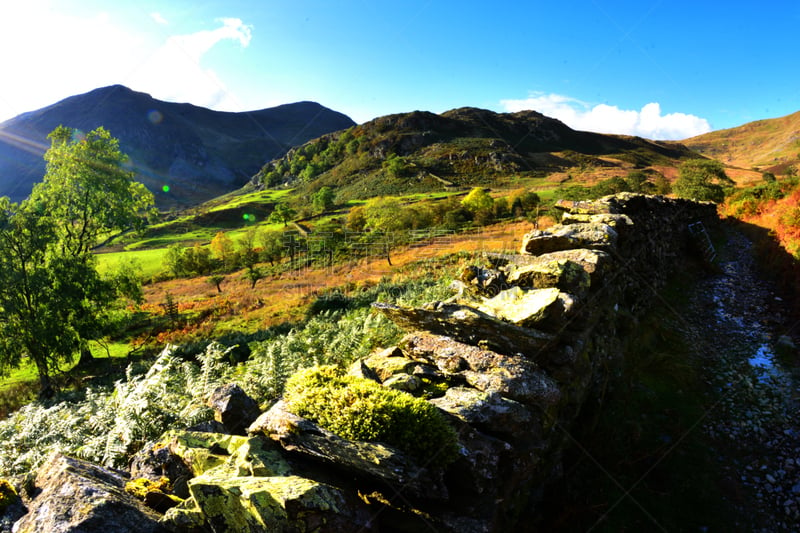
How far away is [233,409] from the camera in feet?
17.4

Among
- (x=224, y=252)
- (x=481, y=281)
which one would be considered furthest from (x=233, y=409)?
(x=224, y=252)

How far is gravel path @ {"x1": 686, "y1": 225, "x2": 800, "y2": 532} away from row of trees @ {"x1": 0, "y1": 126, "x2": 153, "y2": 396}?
28006 mm

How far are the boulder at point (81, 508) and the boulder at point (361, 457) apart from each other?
124 centimetres

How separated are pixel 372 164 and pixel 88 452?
589 ft

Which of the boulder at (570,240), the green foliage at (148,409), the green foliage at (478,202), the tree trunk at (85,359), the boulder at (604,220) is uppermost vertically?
the green foliage at (478,202)

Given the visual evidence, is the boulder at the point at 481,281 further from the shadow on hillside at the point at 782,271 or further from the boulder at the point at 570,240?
the shadow on hillside at the point at 782,271

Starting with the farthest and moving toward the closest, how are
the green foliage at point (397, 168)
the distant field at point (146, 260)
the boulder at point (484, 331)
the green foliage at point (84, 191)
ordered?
1. the green foliage at point (397, 168)
2. the distant field at point (146, 260)
3. the green foliage at point (84, 191)
4. the boulder at point (484, 331)

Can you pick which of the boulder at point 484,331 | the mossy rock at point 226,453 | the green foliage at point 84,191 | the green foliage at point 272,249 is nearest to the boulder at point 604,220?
the boulder at point 484,331

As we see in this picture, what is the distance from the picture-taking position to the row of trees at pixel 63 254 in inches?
759

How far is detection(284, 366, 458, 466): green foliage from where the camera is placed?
148 inches

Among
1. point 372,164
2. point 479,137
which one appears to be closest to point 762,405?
point 372,164

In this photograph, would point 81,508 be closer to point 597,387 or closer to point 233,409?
point 233,409

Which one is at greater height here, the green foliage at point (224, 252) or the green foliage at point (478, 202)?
the green foliage at point (478, 202)

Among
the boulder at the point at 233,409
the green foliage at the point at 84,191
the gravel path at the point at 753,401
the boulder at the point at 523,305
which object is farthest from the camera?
the green foliage at the point at 84,191
